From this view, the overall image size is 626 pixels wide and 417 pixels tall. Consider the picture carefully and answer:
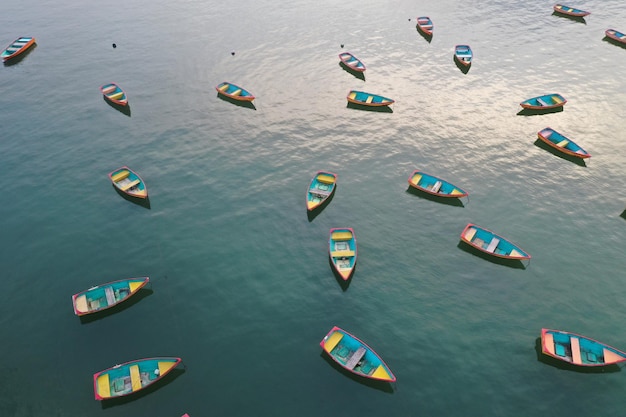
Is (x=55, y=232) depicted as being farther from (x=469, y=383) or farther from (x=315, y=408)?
(x=469, y=383)

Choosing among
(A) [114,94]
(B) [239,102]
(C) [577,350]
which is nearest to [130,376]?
(C) [577,350]

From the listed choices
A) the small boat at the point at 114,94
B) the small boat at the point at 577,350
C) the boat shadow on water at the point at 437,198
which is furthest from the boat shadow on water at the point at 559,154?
the small boat at the point at 114,94

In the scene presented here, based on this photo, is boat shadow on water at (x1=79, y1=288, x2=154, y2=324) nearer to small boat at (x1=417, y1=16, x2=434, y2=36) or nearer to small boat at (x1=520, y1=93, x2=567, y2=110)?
small boat at (x1=520, y1=93, x2=567, y2=110)

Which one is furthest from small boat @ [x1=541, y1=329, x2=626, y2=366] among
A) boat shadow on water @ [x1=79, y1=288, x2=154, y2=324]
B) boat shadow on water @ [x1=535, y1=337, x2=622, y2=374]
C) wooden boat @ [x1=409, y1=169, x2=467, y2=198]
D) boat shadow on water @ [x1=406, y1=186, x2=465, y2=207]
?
boat shadow on water @ [x1=79, y1=288, x2=154, y2=324]

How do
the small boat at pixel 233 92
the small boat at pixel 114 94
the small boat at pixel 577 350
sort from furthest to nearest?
1. the small boat at pixel 233 92
2. the small boat at pixel 114 94
3. the small boat at pixel 577 350

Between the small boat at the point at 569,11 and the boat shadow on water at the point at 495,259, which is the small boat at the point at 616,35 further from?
the boat shadow on water at the point at 495,259

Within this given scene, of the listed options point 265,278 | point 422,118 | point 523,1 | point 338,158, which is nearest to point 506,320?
point 265,278
